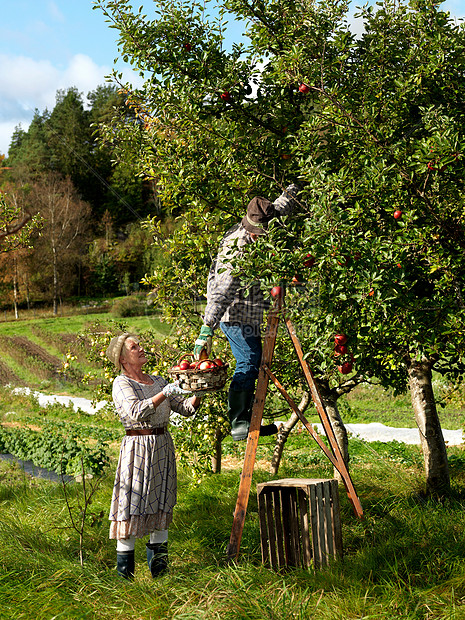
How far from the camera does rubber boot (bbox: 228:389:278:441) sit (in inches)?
165

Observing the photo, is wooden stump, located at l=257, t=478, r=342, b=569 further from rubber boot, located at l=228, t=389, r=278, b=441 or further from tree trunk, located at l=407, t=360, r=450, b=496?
tree trunk, located at l=407, t=360, r=450, b=496

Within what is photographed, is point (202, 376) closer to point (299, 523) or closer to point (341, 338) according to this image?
point (341, 338)

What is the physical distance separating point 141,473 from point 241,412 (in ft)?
2.70

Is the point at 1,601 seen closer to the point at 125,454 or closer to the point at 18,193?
the point at 125,454

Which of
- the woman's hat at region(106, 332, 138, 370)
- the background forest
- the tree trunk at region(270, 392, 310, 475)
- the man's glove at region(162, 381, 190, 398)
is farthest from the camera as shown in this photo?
the background forest

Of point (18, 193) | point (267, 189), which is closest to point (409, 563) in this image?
point (267, 189)

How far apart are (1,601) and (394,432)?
1024 cm

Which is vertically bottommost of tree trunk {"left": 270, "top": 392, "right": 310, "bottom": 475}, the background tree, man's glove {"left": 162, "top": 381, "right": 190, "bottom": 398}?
tree trunk {"left": 270, "top": 392, "right": 310, "bottom": 475}

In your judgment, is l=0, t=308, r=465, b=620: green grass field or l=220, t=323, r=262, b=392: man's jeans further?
l=220, t=323, r=262, b=392: man's jeans

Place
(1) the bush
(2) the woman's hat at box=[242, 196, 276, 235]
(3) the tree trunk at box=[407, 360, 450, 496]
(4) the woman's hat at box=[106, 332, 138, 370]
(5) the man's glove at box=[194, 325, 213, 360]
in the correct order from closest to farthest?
(5) the man's glove at box=[194, 325, 213, 360] < (2) the woman's hat at box=[242, 196, 276, 235] < (4) the woman's hat at box=[106, 332, 138, 370] < (3) the tree trunk at box=[407, 360, 450, 496] < (1) the bush

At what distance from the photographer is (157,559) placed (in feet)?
13.4

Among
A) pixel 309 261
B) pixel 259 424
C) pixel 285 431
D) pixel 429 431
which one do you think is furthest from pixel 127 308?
pixel 309 261

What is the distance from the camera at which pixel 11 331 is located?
89.6 ft

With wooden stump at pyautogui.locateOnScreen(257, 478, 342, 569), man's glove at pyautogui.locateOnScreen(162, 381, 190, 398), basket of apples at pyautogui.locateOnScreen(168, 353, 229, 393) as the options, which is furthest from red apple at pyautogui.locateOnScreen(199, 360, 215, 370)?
wooden stump at pyautogui.locateOnScreen(257, 478, 342, 569)
